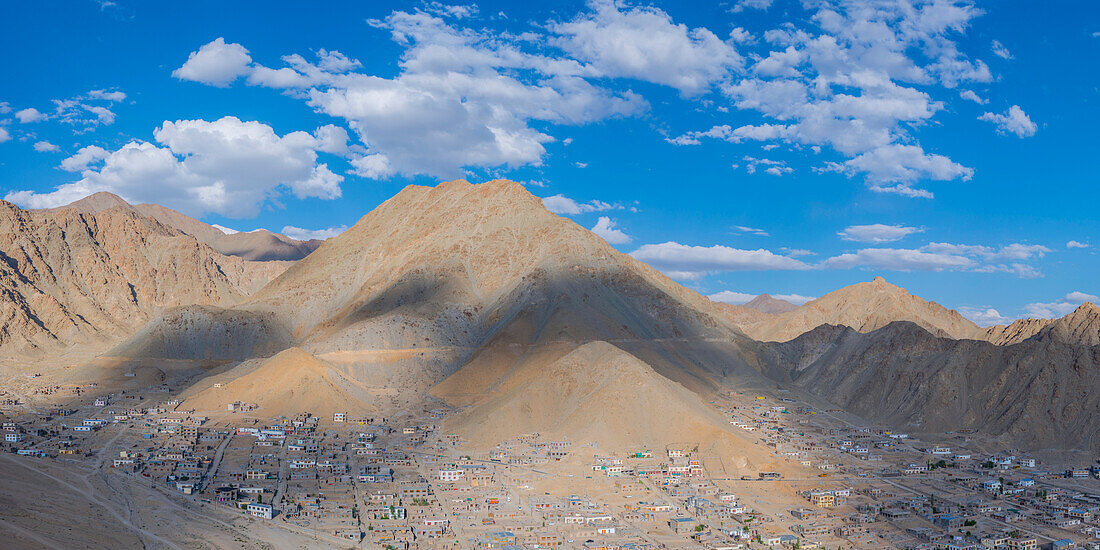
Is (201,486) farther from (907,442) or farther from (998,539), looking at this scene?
(907,442)

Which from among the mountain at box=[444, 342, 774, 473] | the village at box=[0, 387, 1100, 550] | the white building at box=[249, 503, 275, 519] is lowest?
the white building at box=[249, 503, 275, 519]

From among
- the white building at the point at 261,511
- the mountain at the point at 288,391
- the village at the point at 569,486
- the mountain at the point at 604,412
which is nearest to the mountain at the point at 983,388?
the village at the point at 569,486

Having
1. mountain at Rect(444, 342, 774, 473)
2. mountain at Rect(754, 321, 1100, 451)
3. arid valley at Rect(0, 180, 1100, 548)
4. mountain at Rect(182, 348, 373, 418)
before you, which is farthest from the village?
mountain at Rect(754, 321, 1100, 451)

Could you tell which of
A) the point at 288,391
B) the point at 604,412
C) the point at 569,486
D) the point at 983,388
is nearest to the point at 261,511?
the point at 569,486

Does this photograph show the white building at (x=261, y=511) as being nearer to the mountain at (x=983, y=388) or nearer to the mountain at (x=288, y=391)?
the mountain at (x=288, y=391)

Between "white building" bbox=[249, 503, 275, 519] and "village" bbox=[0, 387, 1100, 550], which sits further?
"white building" bbox=[249, 503, 275, 519]

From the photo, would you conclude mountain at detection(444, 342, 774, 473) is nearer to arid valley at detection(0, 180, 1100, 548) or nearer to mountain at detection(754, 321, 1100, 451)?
arid valley at detection(0, 180, 1100, 548)

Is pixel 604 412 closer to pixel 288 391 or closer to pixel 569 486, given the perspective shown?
pixel 569 486

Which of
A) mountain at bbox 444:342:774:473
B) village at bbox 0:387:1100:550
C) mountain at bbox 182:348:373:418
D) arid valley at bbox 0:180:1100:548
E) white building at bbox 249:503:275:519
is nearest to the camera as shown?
village at bbox 0:387:1100:550
